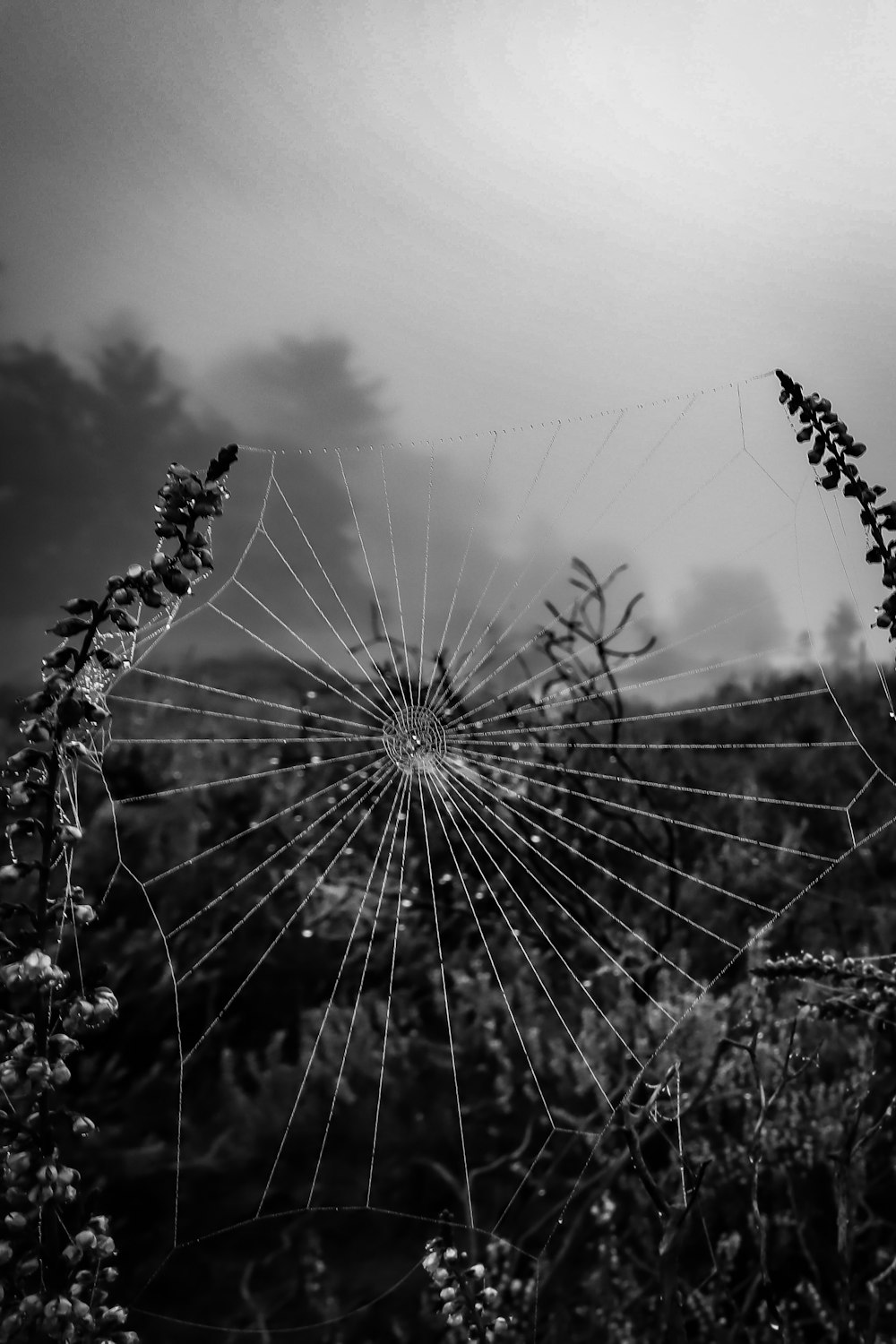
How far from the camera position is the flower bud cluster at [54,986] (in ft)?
1.42

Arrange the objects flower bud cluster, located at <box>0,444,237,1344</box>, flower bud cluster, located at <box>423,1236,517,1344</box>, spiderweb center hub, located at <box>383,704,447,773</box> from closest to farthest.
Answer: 1. flower bud cluster, located at <box>0,444,237,1344</box>
2. flower bud cluster, located at <box>423,1236,517,1344</box>
3. spiderweb center hub, located at <box>383,704,447,773</box>

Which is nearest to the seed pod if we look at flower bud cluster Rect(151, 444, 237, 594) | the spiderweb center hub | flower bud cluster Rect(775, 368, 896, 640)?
flower bud cluster Rect(151, 444, 237, 594)

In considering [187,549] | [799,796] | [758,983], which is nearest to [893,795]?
[799,796]

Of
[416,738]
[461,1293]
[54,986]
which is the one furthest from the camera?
[416,738]

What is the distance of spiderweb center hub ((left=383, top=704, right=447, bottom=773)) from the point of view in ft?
3.38

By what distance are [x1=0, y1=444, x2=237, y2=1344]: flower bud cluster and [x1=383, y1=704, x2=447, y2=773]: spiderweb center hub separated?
1.84ft

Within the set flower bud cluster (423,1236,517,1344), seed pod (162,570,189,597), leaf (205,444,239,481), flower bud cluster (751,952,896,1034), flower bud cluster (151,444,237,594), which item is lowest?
flower bud cluster (423,1236,517,1344)

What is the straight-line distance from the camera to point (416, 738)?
3.40 ft

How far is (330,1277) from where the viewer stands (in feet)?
2.83

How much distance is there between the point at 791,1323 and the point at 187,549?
75 cm

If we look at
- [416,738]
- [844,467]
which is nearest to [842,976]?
[844,467]

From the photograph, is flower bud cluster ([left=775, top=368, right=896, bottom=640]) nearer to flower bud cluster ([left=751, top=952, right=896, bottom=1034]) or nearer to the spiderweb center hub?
flower bud cluster ([left=751, top=952, right=896, bottom=1034])

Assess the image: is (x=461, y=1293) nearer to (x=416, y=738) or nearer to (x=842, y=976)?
(x=842, y=976)

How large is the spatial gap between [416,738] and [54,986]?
1.98ft
